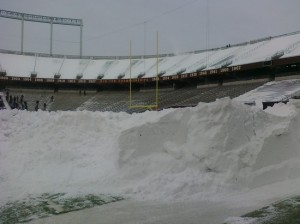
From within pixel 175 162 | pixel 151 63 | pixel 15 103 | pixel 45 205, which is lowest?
pixel 45 205

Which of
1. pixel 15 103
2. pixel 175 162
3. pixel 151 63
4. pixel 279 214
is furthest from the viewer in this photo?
pixel 151 63

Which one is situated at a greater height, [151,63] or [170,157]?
[151,63]

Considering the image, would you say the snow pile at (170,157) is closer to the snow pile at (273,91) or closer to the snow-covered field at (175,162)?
the snow-covered field at (175,162)

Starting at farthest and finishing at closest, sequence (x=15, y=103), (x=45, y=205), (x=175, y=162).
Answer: (x=15, y=103) → (x=175, y=162) → (x=45, y=205)

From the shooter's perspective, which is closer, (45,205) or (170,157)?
(45,205)

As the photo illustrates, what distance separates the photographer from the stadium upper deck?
3706 cm

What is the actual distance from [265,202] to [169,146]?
304 centimetres

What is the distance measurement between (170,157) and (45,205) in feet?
10.7

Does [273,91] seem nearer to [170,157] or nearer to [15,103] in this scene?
[15,103]

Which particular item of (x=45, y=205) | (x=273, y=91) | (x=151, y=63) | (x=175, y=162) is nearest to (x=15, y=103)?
(x=273, y=91)

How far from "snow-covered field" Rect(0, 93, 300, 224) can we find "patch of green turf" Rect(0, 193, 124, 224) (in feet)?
1.17

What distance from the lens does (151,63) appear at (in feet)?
169

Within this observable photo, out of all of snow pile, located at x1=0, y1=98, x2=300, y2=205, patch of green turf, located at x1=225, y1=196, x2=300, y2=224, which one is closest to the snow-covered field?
snow pile, located at x1=0, y1=98, x2=300, y2=205

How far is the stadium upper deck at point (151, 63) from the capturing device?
122 ft
